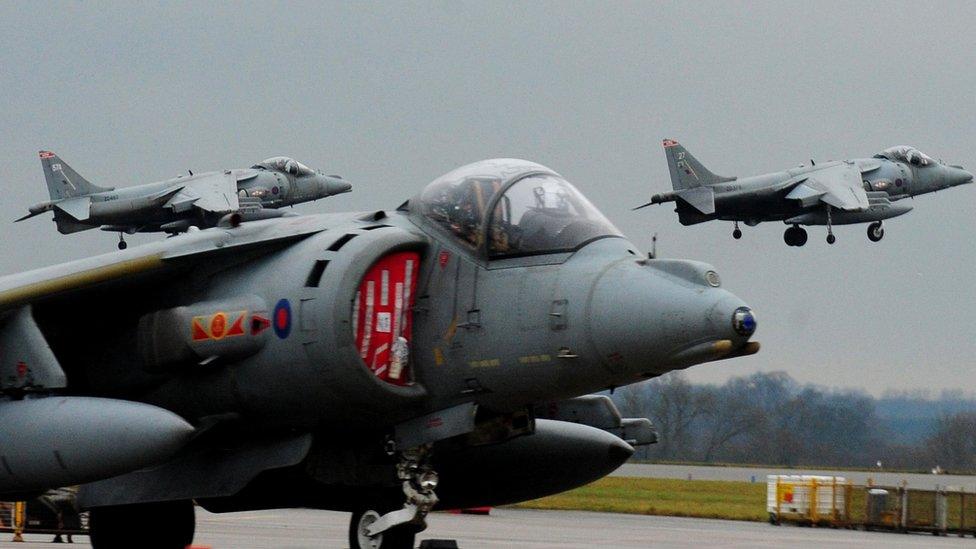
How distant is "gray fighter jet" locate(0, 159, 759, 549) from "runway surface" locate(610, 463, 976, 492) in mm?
32635

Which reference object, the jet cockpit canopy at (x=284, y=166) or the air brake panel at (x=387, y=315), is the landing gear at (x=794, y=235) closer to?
the jet cockpit canopy at (x=284, y=166)

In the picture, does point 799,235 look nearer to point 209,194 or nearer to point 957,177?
point 957,177

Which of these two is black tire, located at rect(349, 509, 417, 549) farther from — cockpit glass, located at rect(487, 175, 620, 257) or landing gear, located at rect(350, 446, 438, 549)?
cockpit glass, located at rect(487, 175, 620, 257)

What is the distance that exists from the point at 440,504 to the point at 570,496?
20.7 m

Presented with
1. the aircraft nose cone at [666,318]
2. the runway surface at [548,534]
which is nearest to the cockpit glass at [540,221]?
the aircraft nose cone at [666,318]

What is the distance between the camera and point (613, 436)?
1124 cm

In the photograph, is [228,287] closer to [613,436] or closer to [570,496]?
[613,436]

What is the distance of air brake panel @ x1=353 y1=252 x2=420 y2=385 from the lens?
9.19 meters

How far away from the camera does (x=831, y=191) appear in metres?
51.9

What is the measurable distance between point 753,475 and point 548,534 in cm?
2868

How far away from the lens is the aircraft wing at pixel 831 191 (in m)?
51.9

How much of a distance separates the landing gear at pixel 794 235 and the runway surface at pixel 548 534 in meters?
32.0

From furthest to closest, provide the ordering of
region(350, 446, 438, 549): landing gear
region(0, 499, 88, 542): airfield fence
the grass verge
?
the grass verge, region(0, 499, 88, 542): airfield fence, region(350, 446, 438, 549): landing gear

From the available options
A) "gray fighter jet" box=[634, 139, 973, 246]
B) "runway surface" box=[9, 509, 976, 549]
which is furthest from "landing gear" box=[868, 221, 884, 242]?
"runway surface" box=[9, 509, 976, 549]
